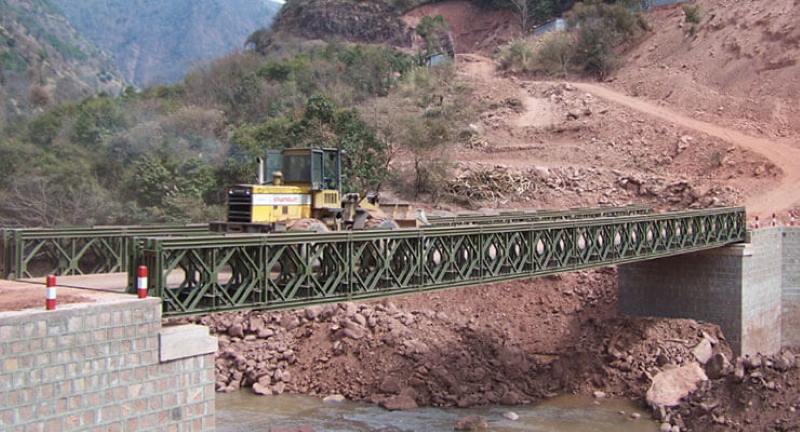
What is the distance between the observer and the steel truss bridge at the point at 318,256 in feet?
47.4

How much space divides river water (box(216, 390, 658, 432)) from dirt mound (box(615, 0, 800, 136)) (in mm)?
29600

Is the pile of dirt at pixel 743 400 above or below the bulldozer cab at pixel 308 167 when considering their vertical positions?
below

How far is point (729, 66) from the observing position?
56.5m

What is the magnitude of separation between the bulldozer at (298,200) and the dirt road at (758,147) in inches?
963

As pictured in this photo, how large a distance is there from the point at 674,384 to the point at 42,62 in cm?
8395

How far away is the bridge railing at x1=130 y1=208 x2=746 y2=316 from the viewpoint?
567 inches

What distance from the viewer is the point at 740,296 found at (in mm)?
28969

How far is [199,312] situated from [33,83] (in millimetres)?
71898

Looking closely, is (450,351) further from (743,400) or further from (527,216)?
(743,400)

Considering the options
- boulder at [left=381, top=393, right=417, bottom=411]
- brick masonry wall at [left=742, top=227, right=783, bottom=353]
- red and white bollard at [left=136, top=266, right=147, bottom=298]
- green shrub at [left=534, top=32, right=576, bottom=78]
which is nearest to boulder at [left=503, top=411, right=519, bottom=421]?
boulder at [left=381, top=393, right=417, bottom=411]

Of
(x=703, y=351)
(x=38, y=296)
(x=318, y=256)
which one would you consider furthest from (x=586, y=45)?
(x=38, y=296)

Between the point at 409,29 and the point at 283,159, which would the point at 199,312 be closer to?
the point at 283,159

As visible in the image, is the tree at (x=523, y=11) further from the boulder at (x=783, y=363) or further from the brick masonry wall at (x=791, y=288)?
the boulder at (x=783, y=363)

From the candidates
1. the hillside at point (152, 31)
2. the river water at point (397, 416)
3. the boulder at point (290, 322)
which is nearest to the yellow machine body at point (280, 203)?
the river water at point (397, 416)
